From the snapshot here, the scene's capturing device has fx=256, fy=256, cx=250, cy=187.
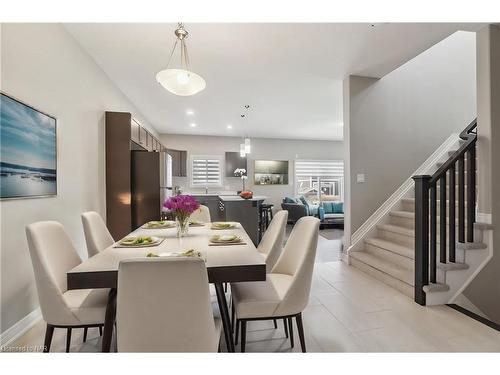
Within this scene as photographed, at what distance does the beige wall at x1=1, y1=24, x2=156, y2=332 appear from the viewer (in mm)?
1889

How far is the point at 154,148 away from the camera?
5.61 meters

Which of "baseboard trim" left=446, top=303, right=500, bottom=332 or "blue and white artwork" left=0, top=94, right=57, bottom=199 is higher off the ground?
"blue and white artwork" left=0, top=94, right=57, bottom=199

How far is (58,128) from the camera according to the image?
97.7 inches

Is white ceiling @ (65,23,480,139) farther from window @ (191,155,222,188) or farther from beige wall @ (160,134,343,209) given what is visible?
window @ (191,155,222,188)

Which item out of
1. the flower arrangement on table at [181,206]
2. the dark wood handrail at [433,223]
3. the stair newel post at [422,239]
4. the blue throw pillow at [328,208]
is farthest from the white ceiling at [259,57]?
the blue throw pillow at [328,208]

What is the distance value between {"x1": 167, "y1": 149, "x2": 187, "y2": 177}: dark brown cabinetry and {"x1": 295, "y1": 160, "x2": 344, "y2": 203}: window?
3576 millimetres

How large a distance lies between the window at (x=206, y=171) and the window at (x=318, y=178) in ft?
8.48

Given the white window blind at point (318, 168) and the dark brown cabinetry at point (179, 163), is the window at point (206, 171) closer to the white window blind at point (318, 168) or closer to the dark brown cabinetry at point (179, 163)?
the dark brown cabinetry at point (179, 163)

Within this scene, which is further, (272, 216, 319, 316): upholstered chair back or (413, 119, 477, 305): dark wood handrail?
(413, 119, 477, 305): dark wood handrail

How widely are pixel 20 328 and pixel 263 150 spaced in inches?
277

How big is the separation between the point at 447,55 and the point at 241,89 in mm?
3463

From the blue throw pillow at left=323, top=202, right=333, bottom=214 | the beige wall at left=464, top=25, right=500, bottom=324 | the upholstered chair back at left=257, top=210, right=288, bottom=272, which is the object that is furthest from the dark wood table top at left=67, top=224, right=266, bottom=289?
the blue throw pillow at left=323, top=202, right=333, bottom=214

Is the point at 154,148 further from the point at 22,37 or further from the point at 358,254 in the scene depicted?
the point at 358,254
